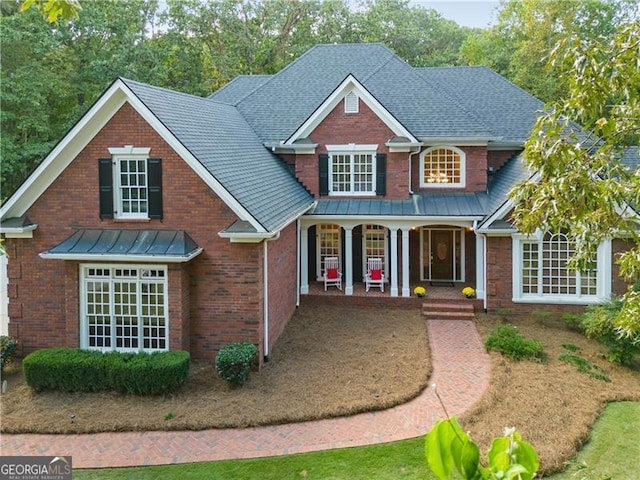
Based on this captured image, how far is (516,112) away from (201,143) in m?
13.8

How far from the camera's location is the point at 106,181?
12562 millimetres

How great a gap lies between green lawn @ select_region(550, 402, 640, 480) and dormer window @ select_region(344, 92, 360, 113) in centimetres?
1253

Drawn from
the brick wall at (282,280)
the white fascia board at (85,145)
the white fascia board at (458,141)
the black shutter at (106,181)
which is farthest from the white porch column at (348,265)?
the black shutter at (106,181)

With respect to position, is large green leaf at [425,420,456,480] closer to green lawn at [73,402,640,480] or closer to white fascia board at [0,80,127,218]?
green lawn at [73,402,640,480]

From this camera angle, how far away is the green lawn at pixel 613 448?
7.92 m

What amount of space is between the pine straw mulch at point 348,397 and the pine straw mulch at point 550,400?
0.8 inches

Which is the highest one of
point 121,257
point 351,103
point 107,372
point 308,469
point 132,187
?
point 351,103

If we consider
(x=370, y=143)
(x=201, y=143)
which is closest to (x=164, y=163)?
(x=201, y=143)

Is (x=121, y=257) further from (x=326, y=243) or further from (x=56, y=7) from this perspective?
(x=326, y=243)

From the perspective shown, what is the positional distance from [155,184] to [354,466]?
8020mm

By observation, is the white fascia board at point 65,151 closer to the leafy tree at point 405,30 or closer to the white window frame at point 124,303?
the white window frame at point 124,303

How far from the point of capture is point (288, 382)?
11.4 m

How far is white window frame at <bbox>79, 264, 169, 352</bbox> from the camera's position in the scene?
39.9 ft

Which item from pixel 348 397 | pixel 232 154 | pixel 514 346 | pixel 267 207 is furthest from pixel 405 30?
pixel 348 397
